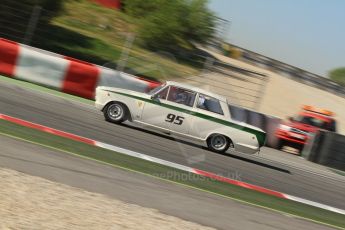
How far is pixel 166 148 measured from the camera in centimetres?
1177

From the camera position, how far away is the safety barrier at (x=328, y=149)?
17.3m

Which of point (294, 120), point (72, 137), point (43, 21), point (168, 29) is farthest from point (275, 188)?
point (168, 29)

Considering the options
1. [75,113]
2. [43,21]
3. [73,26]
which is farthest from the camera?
[73,26]

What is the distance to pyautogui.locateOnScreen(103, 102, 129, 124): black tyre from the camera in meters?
13.2

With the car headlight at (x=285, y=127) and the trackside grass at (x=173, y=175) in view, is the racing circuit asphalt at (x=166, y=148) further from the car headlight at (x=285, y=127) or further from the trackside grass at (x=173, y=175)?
the car headlight at (x=285, y=127)

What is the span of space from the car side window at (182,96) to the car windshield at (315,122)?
878 centimetres

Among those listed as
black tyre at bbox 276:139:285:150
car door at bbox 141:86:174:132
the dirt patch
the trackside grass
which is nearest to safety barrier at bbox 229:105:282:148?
black tyre at bbox 276:139:285:150

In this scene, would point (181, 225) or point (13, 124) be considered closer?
point (181, 225)

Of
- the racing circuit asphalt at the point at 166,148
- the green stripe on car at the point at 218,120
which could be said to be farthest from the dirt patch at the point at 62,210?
the green stripe on car at the point at 218,120

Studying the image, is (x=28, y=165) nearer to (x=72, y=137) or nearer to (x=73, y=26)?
(x=72, y=137)

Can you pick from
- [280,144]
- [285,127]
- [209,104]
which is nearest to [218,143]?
[209,104]

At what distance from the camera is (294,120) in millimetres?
20703

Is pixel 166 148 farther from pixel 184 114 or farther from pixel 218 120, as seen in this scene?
pixel 218 120

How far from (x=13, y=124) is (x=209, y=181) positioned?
3.34 meters
